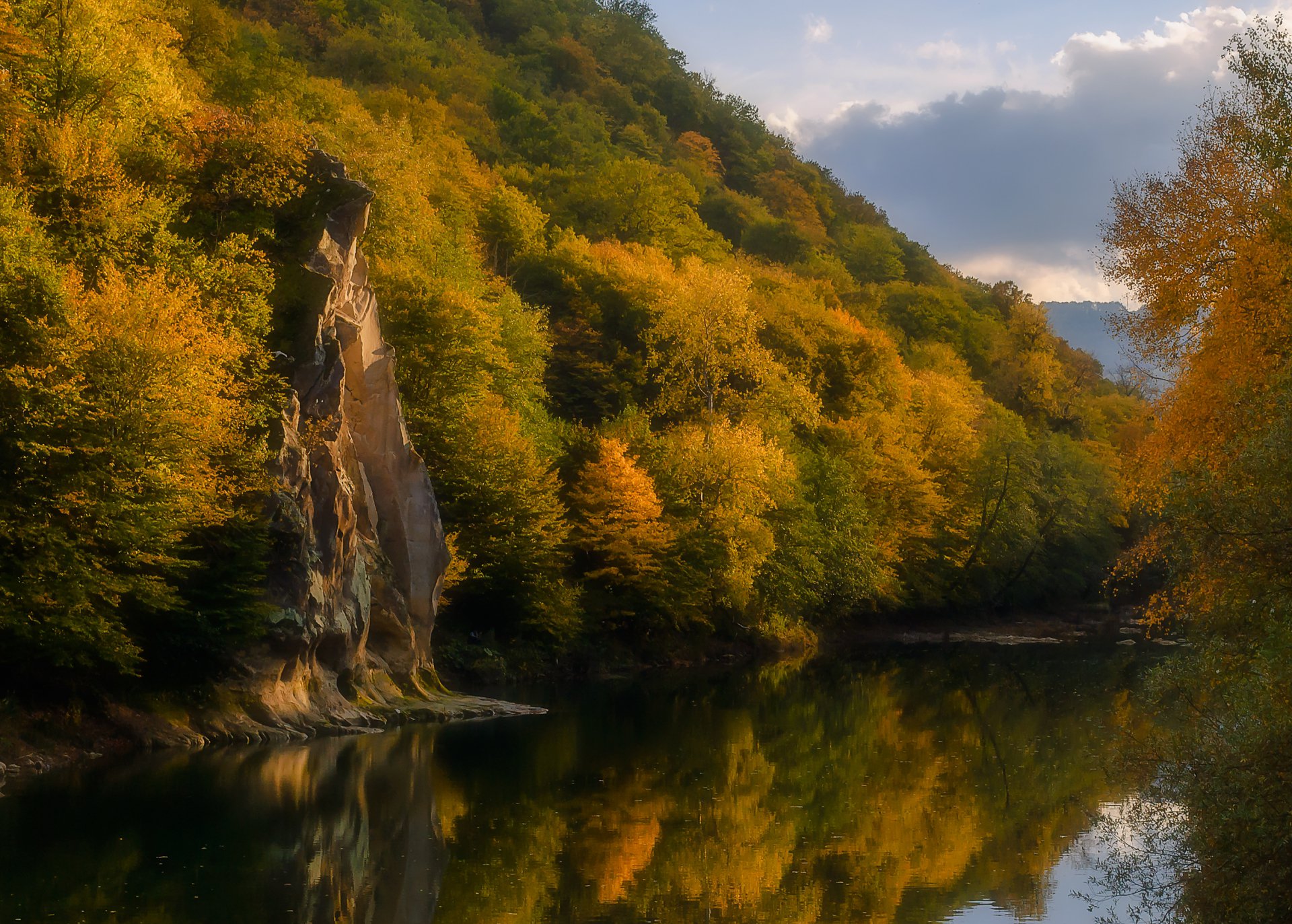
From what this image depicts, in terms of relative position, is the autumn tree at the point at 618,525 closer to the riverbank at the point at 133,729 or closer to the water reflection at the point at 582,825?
the water reflection at the point at 582,825

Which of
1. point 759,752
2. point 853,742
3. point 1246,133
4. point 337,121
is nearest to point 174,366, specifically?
point 759,752

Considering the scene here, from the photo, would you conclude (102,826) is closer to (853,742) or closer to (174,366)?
(174,366)

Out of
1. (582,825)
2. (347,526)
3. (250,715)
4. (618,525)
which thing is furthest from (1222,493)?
(618,525)

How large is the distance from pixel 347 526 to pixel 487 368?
48.5 ft

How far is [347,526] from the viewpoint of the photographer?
32125 millimetres

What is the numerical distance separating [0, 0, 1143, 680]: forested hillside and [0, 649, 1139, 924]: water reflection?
5.30m

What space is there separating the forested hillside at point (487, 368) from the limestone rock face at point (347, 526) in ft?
3.04

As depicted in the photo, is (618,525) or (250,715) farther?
(618,525)

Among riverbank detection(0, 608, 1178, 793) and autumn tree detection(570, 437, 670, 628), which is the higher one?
autumn tree detection(570, 437, 670, 628)

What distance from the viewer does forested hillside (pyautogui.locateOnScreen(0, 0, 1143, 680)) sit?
24.3 m

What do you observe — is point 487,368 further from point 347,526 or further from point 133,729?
point 133,729

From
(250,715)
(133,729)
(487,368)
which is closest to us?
(133,729)

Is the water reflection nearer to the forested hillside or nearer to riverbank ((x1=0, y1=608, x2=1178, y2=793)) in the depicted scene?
riverbank ((x1=0, y1=608, x2=1178, y2=793))

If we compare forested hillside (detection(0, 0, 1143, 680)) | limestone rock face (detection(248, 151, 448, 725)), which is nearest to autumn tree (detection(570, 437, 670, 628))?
forested hillside (detection(0, 0, 1143, 680))
